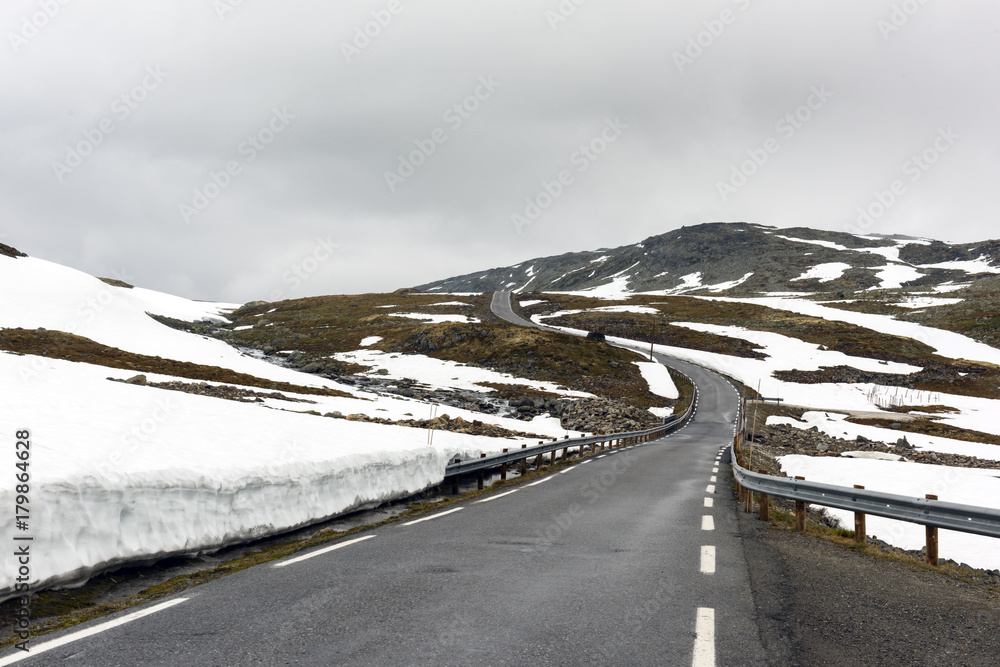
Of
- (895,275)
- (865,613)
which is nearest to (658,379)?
(865,613)

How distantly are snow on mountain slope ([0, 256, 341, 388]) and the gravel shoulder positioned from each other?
3740 centimetres

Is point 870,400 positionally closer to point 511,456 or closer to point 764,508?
point 511,456

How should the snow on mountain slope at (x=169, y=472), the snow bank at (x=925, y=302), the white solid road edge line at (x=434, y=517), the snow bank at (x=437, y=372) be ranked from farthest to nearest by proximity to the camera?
1. the snow bank at (x=925, y=302)
2. the snow bank at (x=437, y=372)
3. the white solid road edge line at (x=434, y=517)
4. the snow on mountain slope at (x=169, y=472)

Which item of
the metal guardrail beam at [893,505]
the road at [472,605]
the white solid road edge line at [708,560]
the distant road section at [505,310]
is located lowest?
the white solid road edge line at [708,560]

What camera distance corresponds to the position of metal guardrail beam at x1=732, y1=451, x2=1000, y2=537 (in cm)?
653

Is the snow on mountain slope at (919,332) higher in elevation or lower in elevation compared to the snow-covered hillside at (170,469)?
higher

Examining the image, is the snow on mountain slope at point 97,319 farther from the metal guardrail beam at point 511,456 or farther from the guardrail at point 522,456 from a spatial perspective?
the metal guardrail beam at point 511,456

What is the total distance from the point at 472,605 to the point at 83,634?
3.11 meters

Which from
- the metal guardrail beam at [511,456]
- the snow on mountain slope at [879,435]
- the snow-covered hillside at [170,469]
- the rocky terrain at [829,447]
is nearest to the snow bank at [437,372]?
Result: the rocky terrain at [829,447]

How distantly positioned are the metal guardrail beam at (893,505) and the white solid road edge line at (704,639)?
12.1 ft

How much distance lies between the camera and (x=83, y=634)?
449cm

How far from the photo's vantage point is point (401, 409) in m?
30.8

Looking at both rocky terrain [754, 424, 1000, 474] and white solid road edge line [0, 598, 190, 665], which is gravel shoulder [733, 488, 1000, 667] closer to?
white solid road edge line [0, 598, 190, 665]

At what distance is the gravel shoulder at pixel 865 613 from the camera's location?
436 cm
